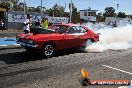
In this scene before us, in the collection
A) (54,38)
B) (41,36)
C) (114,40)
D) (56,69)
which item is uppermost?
(41,36)

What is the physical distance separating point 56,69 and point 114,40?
9874 mm

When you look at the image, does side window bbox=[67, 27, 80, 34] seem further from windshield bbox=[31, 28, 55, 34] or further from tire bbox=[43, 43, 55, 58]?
tire bbox=[43, 43, 55, 58]

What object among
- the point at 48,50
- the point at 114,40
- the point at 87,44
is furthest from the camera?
the point at 114,40

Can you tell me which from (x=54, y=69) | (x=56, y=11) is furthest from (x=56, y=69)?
(x=56, y=11)

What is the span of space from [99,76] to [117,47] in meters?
7.46

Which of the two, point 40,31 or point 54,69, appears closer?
point 54,69

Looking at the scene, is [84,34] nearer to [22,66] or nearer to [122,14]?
[22,66]

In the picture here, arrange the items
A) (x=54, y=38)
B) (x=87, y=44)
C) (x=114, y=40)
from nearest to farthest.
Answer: (x=54, y=38) < (x=87, y=44) < (x=114, y=40)

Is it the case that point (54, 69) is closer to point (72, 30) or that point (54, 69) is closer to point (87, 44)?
Answer: point (72, 30)

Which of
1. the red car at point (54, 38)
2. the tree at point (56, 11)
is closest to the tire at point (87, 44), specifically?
the red car at point (54, 38)

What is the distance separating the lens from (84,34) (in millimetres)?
12500

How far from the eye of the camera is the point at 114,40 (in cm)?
1784

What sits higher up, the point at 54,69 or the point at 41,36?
the point at 41,36

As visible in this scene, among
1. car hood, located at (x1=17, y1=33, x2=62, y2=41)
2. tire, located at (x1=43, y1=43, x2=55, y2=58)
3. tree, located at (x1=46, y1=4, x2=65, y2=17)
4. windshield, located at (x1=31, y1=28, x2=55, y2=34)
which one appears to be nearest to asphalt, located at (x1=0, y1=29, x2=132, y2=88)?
tire, located at (x1=43, y1=43, x2=55, y2=58)
